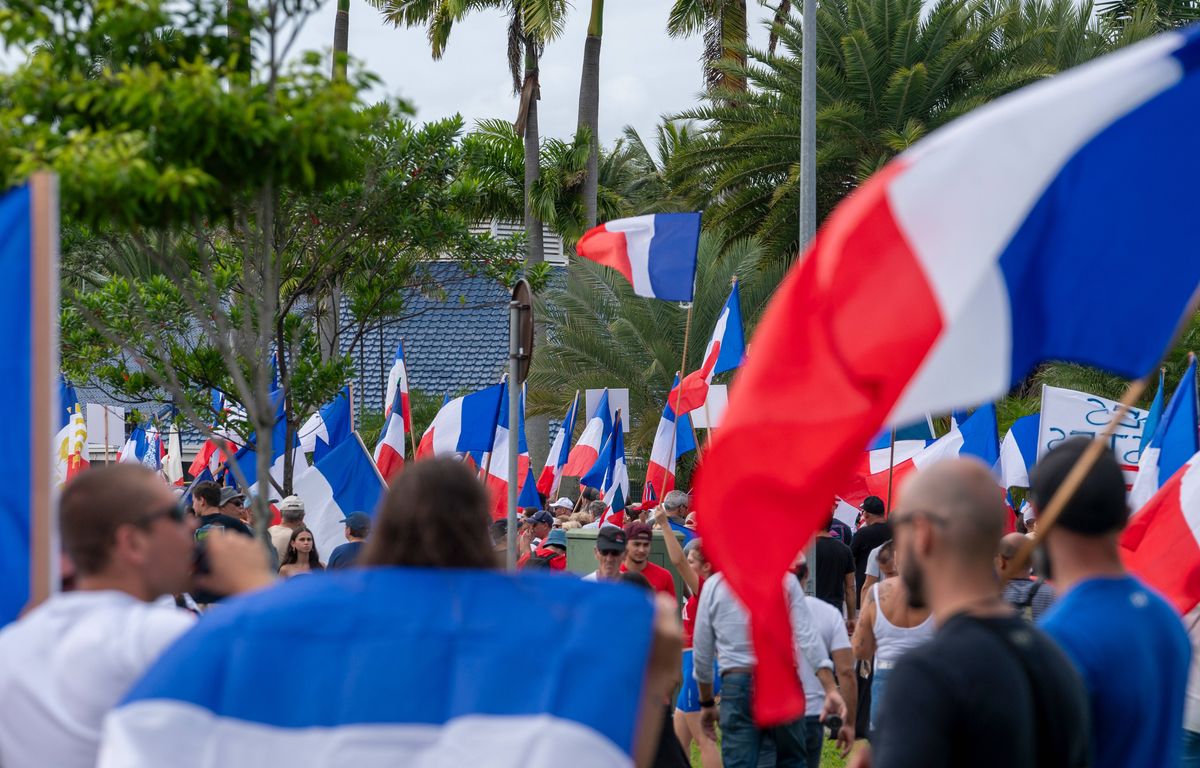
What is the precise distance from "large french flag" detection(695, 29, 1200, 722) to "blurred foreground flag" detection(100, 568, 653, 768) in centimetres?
38

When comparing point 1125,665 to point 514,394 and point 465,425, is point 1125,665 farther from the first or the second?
point 465,425

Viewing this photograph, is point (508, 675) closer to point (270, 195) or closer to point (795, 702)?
point (795, 702)

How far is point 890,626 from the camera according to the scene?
8047 mm

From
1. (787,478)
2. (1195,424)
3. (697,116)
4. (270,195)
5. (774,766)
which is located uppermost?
(697,116)

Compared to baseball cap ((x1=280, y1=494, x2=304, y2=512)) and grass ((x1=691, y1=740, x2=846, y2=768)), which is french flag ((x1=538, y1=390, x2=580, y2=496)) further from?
grass ((x1=691, y1=740, x2=846, y2=768))

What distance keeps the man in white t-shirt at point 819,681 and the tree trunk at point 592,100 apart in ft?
65.8

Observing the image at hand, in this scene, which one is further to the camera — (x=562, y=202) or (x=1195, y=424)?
(x=562, y=202)

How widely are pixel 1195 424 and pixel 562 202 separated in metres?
20.0

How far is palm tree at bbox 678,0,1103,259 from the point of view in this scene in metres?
22.3

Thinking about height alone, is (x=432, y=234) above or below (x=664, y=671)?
above

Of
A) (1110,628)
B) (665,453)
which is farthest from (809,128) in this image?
(1110,628)

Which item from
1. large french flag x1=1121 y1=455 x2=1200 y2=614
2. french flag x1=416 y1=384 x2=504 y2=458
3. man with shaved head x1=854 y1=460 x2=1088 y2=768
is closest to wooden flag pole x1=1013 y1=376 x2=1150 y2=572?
man with shaved head x1=854 y1=460 x2=1088 y2=768

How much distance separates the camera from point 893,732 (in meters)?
2.85

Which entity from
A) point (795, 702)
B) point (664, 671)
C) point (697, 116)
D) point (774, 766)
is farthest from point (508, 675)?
point (697, 116)
